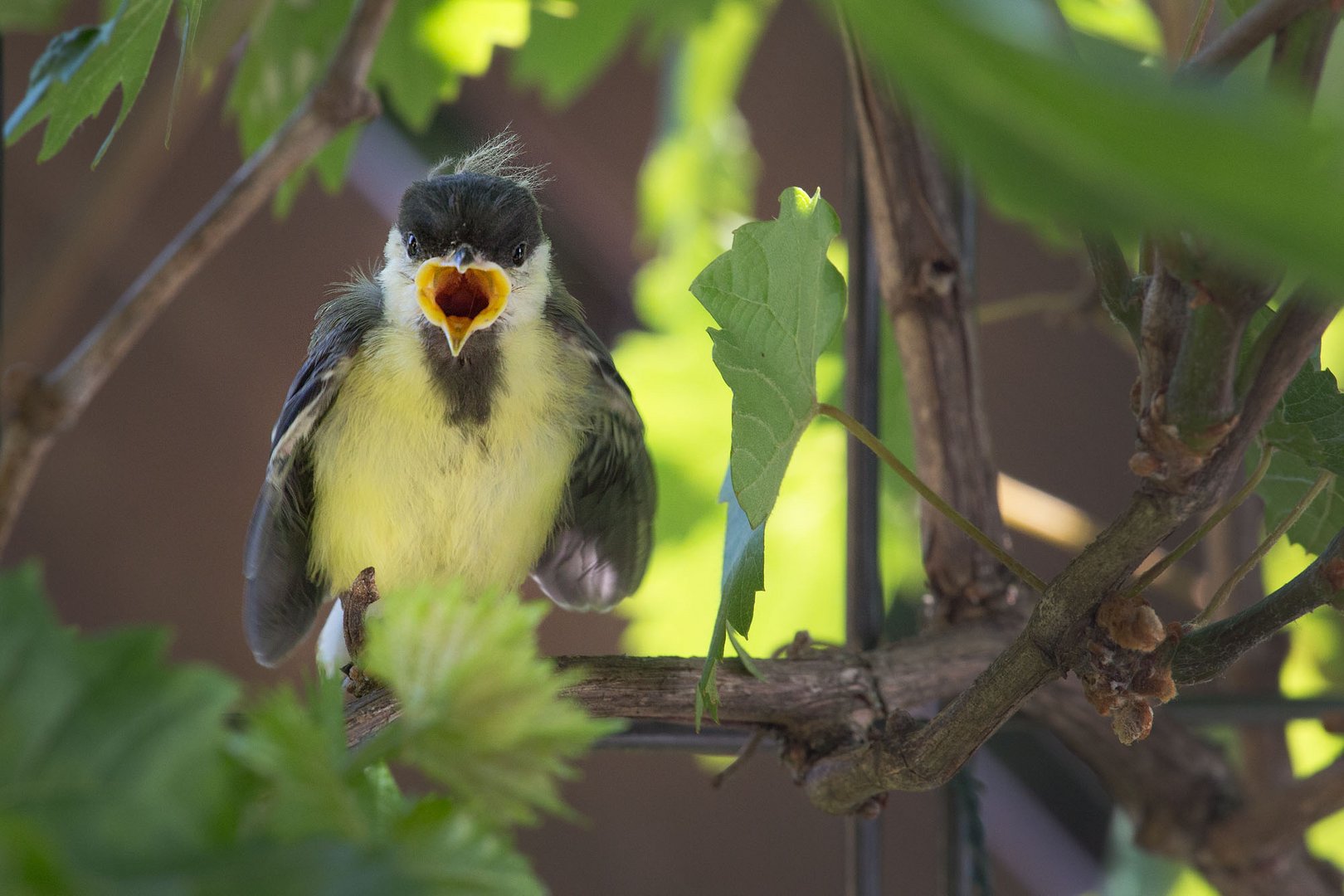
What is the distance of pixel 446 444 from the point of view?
56cm

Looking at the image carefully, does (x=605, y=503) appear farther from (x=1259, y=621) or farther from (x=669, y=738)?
(x=1259, y=621)

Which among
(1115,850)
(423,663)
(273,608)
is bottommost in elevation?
(1115,850)

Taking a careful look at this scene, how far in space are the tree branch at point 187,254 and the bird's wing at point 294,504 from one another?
0.06 m

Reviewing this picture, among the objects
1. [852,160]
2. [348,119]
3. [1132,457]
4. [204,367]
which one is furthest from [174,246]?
[204,367]

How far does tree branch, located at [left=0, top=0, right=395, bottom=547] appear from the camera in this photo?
0.53 metres

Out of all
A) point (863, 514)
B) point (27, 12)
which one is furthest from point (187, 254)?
point (863, 514)

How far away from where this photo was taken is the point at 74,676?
0.18 meters

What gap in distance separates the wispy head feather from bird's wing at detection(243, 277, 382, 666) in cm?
10

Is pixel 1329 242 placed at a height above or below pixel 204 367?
above

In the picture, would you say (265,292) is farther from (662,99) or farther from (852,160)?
(852,160)

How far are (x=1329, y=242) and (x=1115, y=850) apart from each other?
689 millimetres

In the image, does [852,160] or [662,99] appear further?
[662,99]

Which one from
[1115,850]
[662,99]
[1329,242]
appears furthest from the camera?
[662,99]

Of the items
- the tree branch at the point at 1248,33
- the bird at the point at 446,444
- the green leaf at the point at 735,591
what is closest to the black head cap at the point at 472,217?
the bird at the point at 446,444
